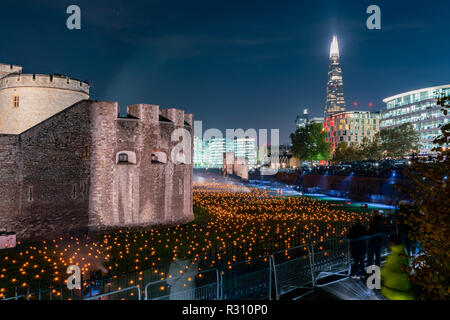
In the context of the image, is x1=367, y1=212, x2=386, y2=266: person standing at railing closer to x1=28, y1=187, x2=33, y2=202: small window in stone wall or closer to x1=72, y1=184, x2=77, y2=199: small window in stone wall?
x1=72, y1=184, x2=77, y2=199: small window in stone wall

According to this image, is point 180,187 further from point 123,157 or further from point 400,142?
point 400,142

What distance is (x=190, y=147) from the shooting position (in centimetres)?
2369

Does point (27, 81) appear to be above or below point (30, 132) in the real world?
above

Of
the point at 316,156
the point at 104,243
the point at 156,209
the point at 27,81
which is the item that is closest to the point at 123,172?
the point at 156,209

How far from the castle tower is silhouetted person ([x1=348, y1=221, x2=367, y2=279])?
24220mm

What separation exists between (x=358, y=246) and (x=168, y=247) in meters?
9.90

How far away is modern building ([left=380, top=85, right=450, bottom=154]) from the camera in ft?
352

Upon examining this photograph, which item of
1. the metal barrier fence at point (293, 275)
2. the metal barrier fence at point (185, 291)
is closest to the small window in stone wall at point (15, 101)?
the metal barrier fence at point (185, 291)

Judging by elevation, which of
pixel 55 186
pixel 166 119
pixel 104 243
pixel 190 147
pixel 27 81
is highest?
pixel 27 81

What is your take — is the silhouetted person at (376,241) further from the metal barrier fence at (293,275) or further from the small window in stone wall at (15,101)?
the small window in stone wall at (15,101)

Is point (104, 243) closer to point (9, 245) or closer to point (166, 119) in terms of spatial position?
point (9, 245)

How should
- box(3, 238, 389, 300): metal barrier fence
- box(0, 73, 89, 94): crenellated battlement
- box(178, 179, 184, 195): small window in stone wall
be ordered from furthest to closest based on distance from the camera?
box(0, 73, 89, 94): crenellated battlement
box(178, 179, 184, 195): small window in stone wall
box(3, 238, 389, 300): metal barrier fence

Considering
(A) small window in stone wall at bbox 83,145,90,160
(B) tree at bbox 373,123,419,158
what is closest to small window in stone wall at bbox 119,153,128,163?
(A) small window in stone wall at bbox 83,145,90,160

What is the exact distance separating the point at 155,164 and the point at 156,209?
2973 mm
